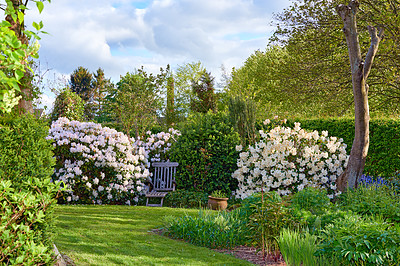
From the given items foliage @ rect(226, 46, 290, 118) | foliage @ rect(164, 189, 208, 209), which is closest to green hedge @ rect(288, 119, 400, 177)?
foliage @ rect(164, 189, 208, 209)

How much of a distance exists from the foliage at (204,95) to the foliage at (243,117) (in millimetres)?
13167

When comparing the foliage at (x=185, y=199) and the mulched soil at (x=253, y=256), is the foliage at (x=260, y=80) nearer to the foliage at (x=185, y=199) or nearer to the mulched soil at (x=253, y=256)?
the foliage at (x=185, y=199)

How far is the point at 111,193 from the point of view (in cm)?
901

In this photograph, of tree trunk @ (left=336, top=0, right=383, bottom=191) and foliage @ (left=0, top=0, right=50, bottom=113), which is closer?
foliage @ (left=0, top=0, right=50, bottom=113)

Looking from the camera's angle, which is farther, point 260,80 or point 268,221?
point 260,80

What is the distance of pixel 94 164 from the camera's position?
890cm

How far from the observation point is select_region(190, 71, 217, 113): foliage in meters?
23.6

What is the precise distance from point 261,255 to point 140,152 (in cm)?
574

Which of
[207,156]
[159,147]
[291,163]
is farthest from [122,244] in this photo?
[159,147]

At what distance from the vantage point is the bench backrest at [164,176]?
10.0m

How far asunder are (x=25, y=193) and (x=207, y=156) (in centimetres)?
639

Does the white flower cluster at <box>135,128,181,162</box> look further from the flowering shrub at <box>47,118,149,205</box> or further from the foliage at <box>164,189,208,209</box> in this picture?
the foliage at <box>164,189,208,209</box>

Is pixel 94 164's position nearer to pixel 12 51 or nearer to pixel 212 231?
pixel 212 231

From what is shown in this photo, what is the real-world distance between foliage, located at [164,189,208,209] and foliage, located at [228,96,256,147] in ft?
6.51
